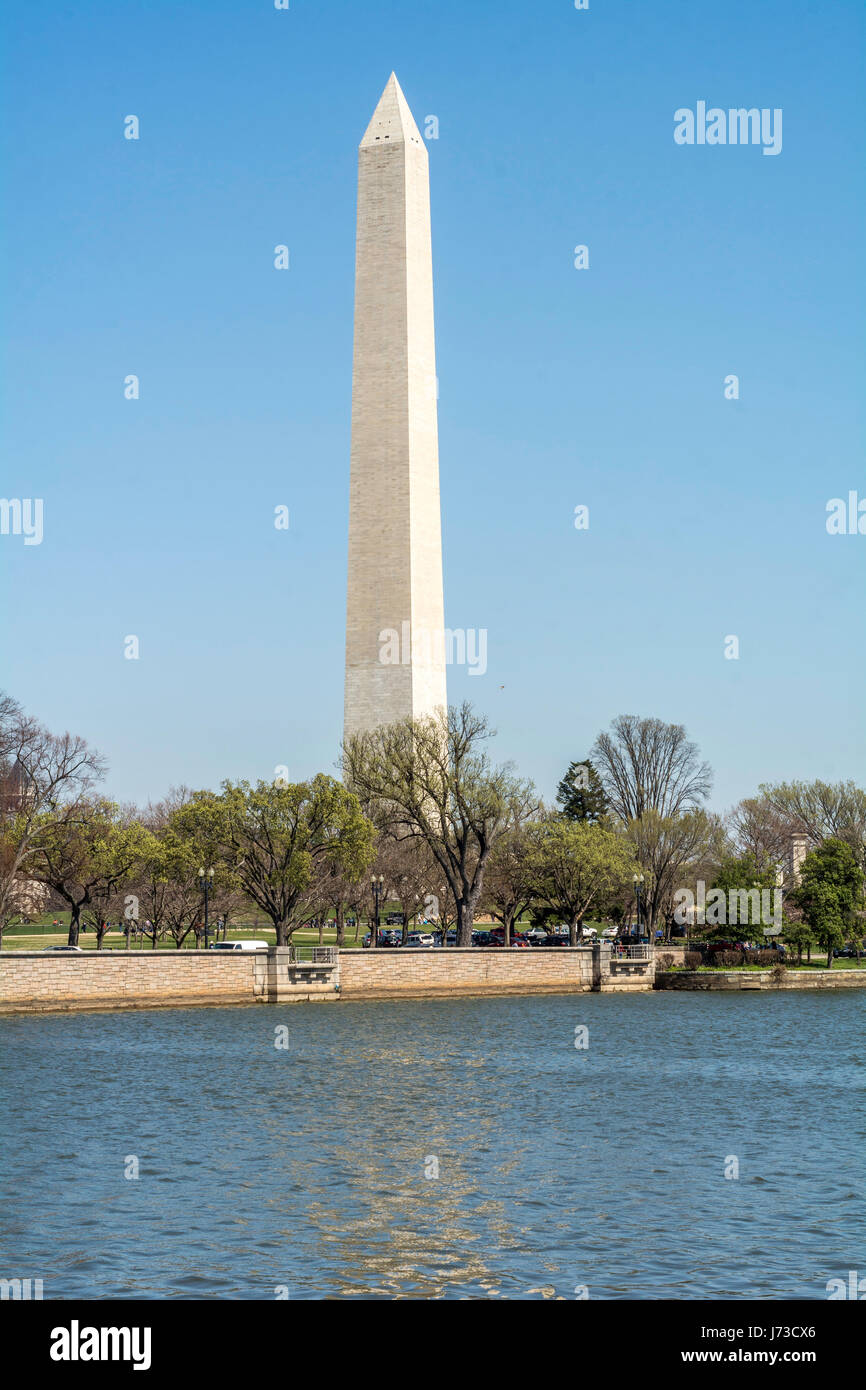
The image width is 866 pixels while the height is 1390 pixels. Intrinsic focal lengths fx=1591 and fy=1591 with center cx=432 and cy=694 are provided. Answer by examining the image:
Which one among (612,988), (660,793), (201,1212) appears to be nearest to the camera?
(201,1212)

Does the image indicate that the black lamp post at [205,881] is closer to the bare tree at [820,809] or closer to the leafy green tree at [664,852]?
the leafy green tree at [664,852]

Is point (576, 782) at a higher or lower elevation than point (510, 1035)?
higher

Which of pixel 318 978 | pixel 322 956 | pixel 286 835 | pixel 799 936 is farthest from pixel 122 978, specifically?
pixel 799 936

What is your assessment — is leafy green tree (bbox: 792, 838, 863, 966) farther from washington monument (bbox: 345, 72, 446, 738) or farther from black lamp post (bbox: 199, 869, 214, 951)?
black lamp post (bbox: 199, 869, 214, 951)

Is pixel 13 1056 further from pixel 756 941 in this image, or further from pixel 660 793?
pixel 660 793

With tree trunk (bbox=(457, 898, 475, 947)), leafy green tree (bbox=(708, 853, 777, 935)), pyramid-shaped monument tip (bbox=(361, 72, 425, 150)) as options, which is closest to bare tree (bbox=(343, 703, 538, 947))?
tree trunk (bbox=(457, 898, 475, 947))

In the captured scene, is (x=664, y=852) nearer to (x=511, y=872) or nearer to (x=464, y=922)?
(x=511, y=872)
